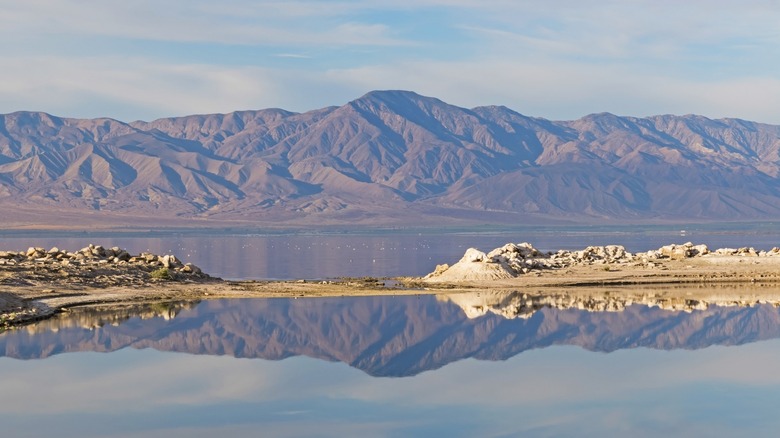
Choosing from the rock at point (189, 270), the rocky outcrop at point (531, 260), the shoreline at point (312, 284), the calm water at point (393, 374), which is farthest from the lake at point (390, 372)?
the rocky outcrop at point (531, 260)

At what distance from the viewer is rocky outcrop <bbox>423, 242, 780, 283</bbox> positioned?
160 feet

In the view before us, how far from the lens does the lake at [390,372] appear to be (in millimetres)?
17562

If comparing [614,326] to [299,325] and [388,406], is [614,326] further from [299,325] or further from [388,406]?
[388,406]

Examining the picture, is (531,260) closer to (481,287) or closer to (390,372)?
(481,287)

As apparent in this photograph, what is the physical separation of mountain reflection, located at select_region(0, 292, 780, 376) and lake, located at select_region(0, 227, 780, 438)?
0.28 ft

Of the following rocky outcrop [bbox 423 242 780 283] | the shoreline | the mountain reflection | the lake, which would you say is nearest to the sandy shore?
the shoreline

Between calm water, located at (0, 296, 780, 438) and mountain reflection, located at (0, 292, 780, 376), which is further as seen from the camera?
mountain reflection, located at (0, 292, 780, 376)

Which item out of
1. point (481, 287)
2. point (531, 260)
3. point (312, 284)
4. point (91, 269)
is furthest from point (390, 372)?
point (531, 260)

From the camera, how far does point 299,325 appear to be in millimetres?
31922

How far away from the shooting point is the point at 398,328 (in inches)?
1221

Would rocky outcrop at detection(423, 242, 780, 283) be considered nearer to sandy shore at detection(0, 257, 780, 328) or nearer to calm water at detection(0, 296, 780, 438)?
sandy shore at detection(0, 257, 780, 328)

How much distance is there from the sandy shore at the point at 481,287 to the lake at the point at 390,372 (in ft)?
8.65

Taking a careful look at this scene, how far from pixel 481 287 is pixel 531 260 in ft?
32.2

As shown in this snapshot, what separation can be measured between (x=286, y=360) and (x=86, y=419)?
24.4ft
